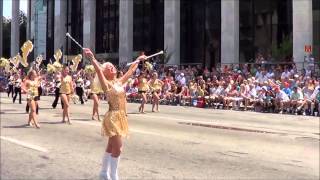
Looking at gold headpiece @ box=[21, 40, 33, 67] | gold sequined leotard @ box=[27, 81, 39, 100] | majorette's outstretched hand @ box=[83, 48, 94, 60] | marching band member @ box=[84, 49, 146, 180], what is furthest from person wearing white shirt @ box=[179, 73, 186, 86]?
majorette's outstretched hand @ box=[83, 48, 94, 60]

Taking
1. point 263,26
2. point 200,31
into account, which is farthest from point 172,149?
point 200,31

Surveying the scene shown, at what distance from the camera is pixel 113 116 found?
290cm

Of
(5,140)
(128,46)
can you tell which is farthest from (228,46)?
(5,140)

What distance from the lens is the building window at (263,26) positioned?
36094mm

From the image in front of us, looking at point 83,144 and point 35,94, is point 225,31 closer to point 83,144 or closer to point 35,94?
point 35,94

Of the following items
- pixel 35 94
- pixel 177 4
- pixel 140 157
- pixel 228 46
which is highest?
pixel 177 4

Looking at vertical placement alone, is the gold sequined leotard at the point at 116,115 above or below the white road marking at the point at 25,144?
above

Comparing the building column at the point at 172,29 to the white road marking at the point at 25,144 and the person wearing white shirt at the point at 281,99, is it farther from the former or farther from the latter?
the white road marking at the point at 25,144

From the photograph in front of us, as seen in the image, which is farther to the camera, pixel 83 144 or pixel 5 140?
pixel 5 140

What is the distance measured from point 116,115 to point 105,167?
28 centimetres

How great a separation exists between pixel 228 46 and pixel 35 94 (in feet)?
70.4

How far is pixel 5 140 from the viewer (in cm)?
1474

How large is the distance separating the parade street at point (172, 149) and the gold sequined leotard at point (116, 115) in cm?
397

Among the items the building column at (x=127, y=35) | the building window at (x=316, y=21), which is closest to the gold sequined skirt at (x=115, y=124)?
the building window at (x=316, y=21)
